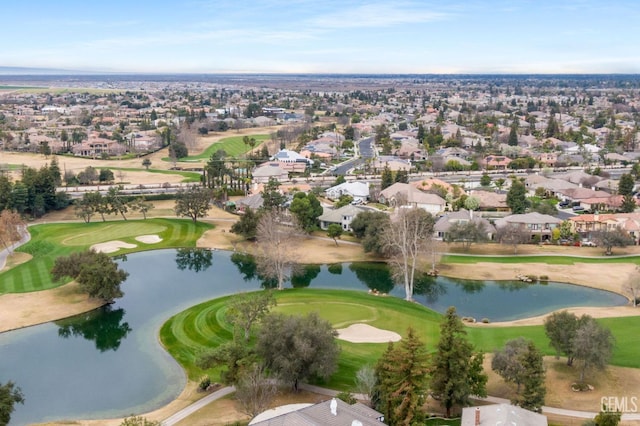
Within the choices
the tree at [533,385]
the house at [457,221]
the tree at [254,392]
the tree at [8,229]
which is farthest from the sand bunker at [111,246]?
the tree at [533,385]

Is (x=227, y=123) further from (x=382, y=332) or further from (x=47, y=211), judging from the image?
(x=382, y=332)

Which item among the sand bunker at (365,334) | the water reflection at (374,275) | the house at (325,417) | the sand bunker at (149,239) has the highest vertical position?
the house at (325,417)

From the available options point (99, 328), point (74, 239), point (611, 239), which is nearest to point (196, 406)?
point (99, 328)

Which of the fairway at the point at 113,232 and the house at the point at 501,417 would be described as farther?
the fairway at the point at 113,232

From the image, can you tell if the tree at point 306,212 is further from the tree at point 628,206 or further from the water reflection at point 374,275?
the tree at point 628,206

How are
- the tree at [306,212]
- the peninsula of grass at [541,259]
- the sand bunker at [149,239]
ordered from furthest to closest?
the tree at [306,212]
the sand bunker at [149,239]
the peninsula of grass at [541,259]

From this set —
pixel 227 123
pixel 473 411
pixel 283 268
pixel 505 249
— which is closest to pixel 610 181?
pixel 505 249

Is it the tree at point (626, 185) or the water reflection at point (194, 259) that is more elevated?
the tree at point (626, 185)

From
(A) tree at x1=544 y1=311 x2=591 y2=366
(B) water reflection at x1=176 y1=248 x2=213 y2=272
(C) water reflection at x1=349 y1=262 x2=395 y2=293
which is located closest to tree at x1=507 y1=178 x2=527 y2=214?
(C) water reflection at x1=349 y1=262 x2=395 y2=293
